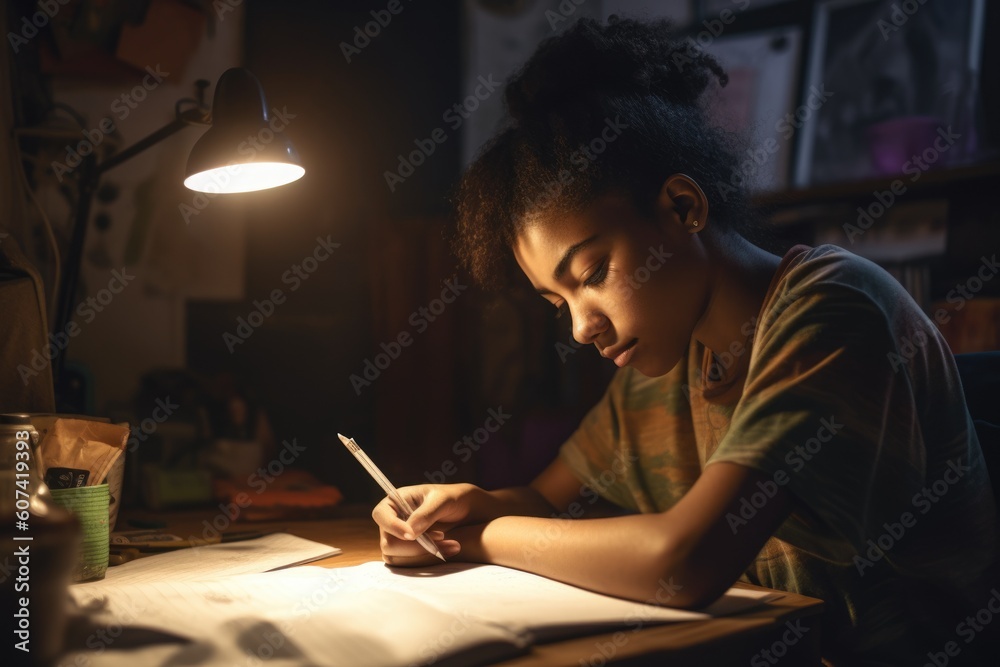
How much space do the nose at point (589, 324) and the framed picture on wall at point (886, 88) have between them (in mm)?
1617

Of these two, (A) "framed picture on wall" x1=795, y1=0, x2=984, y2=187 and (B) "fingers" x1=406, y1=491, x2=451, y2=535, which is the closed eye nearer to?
(B) "fingers" x1=406, y1=491, x2=451, y2=535

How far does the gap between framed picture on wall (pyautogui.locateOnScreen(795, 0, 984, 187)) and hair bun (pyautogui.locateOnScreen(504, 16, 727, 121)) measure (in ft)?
4.47

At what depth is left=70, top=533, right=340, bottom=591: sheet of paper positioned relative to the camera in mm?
1054

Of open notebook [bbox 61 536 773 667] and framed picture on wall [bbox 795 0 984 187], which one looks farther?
framed picture on wall [bbox 795 0 984 187]

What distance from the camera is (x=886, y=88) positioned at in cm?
246

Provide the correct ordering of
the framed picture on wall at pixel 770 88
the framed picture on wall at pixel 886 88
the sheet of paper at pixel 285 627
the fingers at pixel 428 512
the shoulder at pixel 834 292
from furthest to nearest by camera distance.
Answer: the framed picture on wall at pixel 770 88, the framed picture on wall at pixel 886 88, the fingers at pixel 428 512, the shoulder at pixel 834 292, the sheet of paper at pixel 285 627

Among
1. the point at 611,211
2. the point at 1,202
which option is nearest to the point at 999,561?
the point at 611,211

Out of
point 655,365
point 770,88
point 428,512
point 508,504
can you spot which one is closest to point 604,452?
point 508,504

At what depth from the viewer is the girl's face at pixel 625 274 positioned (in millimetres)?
1130

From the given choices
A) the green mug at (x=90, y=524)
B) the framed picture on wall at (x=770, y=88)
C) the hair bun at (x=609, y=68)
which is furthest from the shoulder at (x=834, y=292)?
the framed picture on wall at (x=770, y=88)

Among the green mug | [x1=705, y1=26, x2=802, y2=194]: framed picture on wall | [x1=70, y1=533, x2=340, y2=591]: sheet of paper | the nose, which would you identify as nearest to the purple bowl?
[x1=705, y1=26, x2=802, y2=194]: framed picture on wall

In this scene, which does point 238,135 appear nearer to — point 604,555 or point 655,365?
point 655,365

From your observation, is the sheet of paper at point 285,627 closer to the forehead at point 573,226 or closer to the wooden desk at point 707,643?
the wooden desk at point 707,643

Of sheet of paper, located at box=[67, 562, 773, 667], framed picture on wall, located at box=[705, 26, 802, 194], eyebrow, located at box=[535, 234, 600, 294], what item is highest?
framed picture on wall, located at box=[705, 26, 802, 194]
